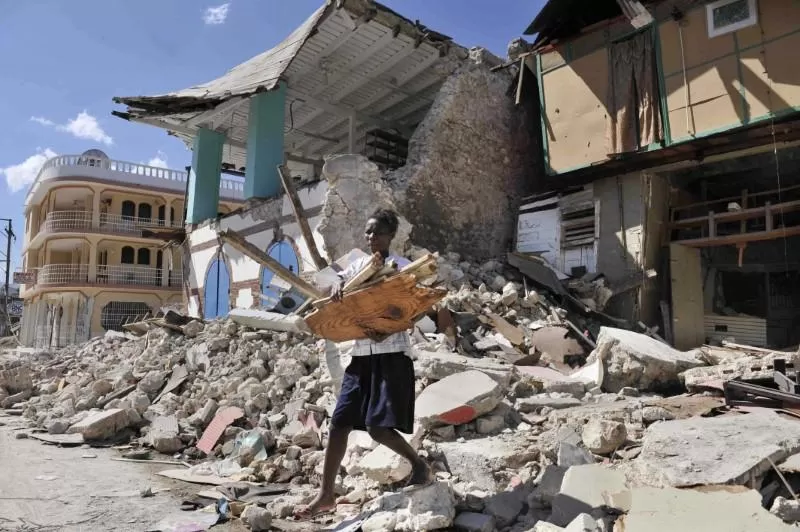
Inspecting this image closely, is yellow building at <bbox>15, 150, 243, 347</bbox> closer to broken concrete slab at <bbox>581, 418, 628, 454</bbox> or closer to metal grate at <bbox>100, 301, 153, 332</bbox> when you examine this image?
metal grate at <bbox>100, 301, 153, 332</bbox>

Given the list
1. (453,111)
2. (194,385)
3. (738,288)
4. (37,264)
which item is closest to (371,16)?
(453,111)

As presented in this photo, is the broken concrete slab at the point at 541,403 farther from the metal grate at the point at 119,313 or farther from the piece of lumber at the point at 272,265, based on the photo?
the metal grate at the point at 119,313

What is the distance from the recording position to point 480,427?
3.99 m

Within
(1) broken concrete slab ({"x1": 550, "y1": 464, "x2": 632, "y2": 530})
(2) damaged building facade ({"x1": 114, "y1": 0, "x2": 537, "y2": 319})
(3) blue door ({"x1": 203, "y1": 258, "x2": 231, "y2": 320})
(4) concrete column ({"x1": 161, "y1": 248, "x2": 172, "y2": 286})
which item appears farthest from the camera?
(4) concrete column ({"x1": 161, "y1": 248, "x2": 172, "y2": 286})

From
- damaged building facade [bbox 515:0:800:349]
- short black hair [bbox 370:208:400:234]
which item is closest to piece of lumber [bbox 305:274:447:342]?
short black hair [bbox 370:208:400:234]

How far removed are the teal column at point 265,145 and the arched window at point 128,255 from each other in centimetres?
1902

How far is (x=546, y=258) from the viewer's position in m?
10.7

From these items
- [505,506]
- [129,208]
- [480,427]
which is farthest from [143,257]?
[505,506]

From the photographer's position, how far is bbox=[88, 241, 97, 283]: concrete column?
81.3ft

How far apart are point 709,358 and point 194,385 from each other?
6280 mm

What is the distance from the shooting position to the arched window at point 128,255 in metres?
27.2

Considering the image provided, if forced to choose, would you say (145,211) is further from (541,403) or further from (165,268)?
(541,403)

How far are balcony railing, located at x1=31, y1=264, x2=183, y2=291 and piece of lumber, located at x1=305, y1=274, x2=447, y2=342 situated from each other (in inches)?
998

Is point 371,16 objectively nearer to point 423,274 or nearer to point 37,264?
point 423,274
